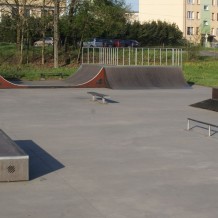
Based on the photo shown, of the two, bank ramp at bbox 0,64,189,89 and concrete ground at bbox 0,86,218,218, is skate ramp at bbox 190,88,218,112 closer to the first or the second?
concrete ground at bbox 0,86,218,218

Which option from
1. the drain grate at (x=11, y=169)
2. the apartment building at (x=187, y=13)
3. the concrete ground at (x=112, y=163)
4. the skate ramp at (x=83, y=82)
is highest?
the apartment building at (x=187, y=13)

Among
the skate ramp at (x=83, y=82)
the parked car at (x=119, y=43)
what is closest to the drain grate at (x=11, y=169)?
the skate ramp at (x=83, y=82)

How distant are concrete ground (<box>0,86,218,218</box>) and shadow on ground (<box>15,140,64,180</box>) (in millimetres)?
13

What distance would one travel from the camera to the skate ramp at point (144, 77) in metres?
22.2

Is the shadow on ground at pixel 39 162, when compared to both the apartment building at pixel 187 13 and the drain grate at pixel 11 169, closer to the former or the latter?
the drain grate at pixel 11 169

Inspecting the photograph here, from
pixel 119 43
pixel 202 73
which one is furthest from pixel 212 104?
pixel 119 43

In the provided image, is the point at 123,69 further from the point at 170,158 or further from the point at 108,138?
the point at 170,158

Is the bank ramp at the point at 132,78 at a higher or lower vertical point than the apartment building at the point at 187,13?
lower

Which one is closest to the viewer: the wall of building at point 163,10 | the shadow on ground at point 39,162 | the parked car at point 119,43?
the shadow on ground at point 39,162

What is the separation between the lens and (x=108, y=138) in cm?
998

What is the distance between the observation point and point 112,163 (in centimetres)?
782

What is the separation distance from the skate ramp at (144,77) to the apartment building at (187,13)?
188 feet

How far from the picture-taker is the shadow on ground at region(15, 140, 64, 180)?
7230mm

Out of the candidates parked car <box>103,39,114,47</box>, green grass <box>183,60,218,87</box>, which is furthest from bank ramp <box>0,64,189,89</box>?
parked car <box>103,39,114,47</box>
